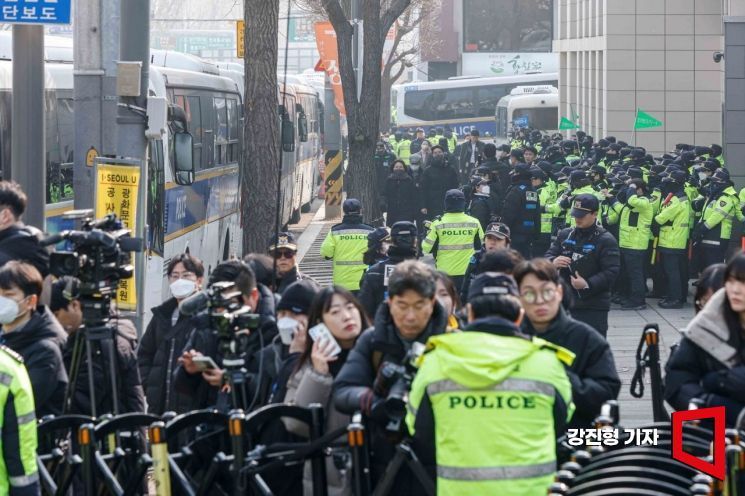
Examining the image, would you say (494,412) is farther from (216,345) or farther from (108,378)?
(108,378)

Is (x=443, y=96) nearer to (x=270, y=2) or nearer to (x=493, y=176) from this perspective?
(x=493, y=176)

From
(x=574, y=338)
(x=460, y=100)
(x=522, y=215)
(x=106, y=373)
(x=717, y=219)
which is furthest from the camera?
(x=460, y=100)

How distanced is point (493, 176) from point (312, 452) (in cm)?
1489

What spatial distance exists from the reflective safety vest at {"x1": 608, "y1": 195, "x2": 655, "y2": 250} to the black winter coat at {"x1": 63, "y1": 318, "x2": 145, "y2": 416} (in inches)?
456

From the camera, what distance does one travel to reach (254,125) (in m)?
16.7

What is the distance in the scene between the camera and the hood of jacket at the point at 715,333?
269 inches

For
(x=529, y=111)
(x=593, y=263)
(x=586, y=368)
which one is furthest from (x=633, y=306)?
(x=529, y=111)

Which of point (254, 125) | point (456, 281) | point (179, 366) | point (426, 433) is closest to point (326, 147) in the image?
point (254, 125)

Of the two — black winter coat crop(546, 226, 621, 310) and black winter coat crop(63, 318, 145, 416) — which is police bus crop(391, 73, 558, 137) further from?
black winter coat crop(63, 318, 145, 416)

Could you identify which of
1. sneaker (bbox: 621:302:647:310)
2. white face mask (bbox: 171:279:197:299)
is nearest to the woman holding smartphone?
white face mask (bbox: 171:279:197:299)

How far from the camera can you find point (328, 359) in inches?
275

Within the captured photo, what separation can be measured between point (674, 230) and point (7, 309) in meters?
13.1

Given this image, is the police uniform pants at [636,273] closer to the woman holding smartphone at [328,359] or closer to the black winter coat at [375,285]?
the black winter coat at [375,285]

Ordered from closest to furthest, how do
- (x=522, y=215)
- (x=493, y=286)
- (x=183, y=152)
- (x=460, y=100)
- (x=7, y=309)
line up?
1. (x=493, y=286)
2. (x=7, y=309)
3. (x=183, y=152)
4. (x=522, y=215)
5. (x=460, y=100)
